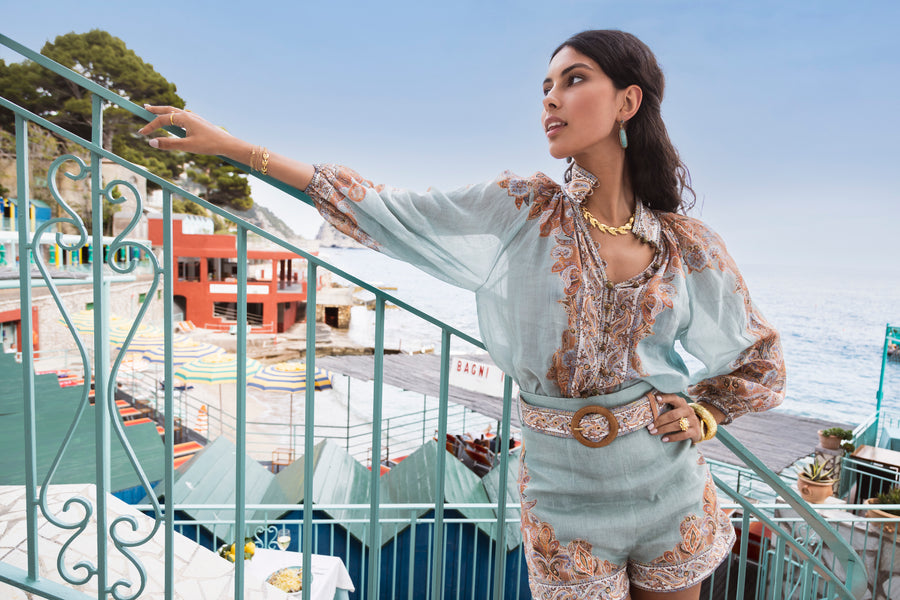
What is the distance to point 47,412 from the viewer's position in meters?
3.82

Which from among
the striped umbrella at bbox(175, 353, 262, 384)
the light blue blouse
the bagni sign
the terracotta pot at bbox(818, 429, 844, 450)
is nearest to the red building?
the striped umbrella at bbox(175, 353, 262, 384)

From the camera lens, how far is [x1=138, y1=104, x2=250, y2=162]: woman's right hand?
78 cm

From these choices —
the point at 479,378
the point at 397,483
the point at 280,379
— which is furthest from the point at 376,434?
the point at 479,378

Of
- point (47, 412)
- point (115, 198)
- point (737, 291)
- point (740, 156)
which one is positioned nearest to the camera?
point (115, 198)

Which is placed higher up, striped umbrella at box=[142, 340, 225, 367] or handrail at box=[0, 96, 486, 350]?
handrail at box=[0, 96, 486, 350]

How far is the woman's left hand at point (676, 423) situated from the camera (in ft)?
3.14

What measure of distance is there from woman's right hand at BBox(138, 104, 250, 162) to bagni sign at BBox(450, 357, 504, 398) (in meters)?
9.50

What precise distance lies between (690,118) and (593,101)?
278ft

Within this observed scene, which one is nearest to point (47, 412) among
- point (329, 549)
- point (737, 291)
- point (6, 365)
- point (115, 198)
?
point (6, 365)

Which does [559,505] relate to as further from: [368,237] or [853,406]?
[853,406]

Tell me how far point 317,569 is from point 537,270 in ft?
10.7

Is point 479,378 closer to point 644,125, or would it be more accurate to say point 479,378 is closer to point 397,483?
point 397,483

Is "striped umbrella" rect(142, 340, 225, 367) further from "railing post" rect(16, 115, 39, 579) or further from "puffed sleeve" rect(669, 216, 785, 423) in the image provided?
"puffed sleeve" rect(669, 216, 785, 423)

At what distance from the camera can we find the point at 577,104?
34.9 inches
